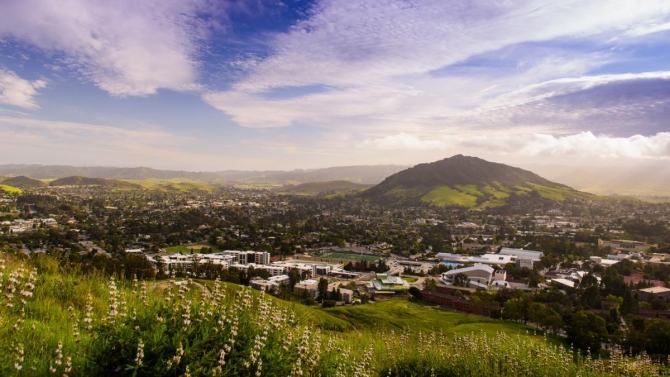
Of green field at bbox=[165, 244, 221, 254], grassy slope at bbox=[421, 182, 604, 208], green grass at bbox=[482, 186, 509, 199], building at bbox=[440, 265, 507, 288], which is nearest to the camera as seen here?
building at bbox=[440, 265, 507, 288]

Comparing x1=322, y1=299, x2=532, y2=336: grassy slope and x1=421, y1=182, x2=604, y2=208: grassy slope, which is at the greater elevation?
x1=421, y1=182, x2=604, y2=208: grassy slope

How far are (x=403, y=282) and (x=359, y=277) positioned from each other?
539 cm

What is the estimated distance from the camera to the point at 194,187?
570 ft

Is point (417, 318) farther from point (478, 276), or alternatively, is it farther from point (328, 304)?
point (478, 276)

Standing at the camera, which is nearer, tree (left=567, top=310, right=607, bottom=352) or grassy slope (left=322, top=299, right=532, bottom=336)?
tree (left=567, top=310, right=607, bottom=352)

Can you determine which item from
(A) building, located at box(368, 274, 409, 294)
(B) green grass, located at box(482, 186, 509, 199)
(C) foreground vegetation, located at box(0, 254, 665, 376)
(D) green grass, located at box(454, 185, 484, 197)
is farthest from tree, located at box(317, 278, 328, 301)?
(D) green grass, located at box(454, 185, 484, 197)

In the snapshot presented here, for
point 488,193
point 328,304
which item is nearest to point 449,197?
point 488,193

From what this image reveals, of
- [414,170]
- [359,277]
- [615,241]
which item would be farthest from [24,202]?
[414,170]

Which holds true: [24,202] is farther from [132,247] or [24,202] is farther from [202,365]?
[202,365]

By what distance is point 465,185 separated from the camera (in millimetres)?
143375

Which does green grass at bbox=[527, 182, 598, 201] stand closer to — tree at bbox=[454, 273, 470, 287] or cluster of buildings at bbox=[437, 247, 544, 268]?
cluster of buildings at bbox=[437, 247, 544, 268]

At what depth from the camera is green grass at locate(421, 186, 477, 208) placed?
120012 mm

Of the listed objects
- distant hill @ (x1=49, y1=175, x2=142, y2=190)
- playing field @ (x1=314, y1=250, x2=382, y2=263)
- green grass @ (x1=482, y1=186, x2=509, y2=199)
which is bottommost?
playing field @ (x1=314, y1=250, x2=382, y2=263)

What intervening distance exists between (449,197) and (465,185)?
65.3 feet
